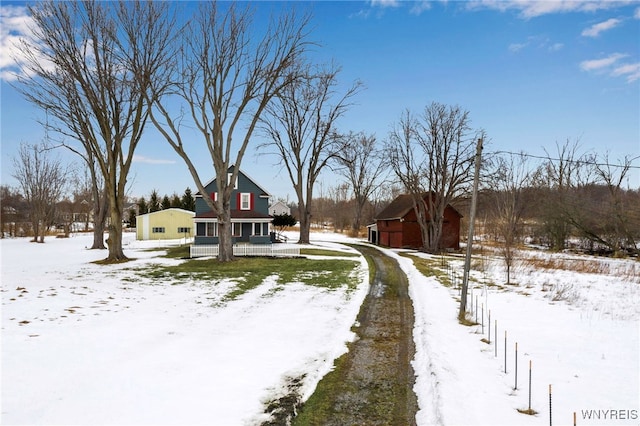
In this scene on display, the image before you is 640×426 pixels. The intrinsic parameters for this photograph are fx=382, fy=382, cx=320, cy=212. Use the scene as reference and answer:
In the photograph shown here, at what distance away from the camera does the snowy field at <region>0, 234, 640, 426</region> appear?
609 cm

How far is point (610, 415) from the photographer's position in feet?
19.8

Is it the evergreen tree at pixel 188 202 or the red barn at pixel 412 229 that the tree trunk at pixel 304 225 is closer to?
the red barn at pixel 412 229

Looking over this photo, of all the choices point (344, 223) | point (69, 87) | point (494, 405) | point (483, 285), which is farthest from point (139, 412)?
point (344, 223)

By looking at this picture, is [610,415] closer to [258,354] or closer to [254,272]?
[258,354]

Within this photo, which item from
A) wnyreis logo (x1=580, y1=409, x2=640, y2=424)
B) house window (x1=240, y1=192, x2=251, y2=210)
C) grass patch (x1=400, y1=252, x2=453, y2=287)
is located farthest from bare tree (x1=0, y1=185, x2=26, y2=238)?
wnyreis logo (x1=580, y1=409, x2=640, y2=424)

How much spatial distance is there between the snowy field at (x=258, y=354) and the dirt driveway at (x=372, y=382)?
30 centimetres

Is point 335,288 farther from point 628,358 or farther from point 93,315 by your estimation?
point 628,358

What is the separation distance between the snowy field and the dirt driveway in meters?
0.30

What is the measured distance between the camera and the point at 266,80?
2328 centimetres

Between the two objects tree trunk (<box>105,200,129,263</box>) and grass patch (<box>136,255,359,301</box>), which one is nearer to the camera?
grass patch (<box>136,255,359,301</box>)

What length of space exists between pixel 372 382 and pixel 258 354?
2720 mm

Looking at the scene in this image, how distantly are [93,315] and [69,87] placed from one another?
1875cm

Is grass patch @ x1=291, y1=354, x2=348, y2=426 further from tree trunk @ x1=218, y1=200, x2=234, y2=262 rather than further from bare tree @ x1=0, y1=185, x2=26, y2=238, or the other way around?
bare tree @ x1=0, y1=185, x2=26, y2=238

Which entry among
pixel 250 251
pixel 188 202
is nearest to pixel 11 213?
pixel 188 202
